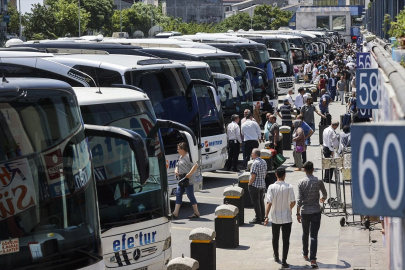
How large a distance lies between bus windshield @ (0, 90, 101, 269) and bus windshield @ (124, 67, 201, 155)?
7925 mm

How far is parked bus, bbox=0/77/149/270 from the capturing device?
7.18 meters

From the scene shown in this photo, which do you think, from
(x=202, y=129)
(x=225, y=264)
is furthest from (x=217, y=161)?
(x=225, y=264)

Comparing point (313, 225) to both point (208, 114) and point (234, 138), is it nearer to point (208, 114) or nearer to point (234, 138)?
point (208, 114)

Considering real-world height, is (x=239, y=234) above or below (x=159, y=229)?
below

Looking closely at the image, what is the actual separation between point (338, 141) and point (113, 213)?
1081 centimetres

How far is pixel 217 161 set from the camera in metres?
20.0

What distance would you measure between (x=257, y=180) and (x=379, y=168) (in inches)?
409

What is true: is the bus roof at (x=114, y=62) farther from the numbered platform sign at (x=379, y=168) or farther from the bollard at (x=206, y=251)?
the numbered platform sign at (x=379, y=168)

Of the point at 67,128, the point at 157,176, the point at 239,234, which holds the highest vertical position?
the point at 67,128

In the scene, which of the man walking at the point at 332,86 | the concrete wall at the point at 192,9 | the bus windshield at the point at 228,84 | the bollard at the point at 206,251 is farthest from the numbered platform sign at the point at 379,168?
the concrete wall at the point at 192,9

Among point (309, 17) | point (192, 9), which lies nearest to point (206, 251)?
point (309, 17)

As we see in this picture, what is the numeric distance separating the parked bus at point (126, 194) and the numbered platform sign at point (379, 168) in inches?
201

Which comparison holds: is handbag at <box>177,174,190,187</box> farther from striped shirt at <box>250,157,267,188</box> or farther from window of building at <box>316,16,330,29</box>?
window of building at <box>316,16,330,29</box>

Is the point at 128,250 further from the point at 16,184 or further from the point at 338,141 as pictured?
the point at 338,141
